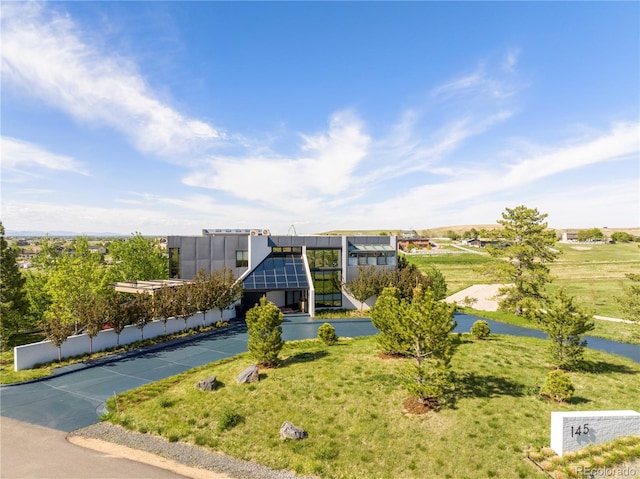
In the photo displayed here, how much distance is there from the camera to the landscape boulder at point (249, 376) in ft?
71.9

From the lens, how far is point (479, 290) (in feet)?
238

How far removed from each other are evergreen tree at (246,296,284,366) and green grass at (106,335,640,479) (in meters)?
1.07

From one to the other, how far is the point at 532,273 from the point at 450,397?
3194 centimetres

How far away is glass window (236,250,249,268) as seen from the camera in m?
47.3

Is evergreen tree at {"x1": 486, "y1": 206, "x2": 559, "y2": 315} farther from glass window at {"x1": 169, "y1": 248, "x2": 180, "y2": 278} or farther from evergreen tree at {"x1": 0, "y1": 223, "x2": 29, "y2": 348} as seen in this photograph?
evergreen tree at {"x1": 0, "y1": 223, "x2": 29, "y2": 348}

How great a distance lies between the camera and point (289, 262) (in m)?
48.1

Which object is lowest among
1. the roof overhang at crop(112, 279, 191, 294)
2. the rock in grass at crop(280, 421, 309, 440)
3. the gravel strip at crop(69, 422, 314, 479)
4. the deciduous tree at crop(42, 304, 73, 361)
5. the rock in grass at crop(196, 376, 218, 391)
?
the gravel strip at crop(69, 422, 314, 479)

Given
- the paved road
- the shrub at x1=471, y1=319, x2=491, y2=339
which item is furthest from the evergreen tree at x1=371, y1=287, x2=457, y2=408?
the shrub at x1=471, y1=319, x2=491, y2=339

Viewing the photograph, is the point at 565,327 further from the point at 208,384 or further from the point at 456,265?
the point at 456,265

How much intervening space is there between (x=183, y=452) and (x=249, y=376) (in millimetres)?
6890

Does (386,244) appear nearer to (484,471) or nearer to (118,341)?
(118,341)

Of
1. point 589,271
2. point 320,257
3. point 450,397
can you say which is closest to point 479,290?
point 320,257

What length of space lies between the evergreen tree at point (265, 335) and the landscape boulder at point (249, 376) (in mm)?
1630

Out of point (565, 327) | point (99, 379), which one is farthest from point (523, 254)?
point (99, 379)
